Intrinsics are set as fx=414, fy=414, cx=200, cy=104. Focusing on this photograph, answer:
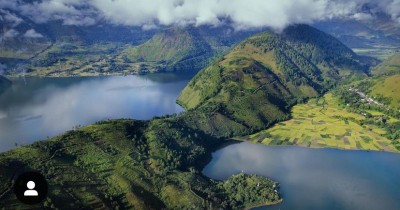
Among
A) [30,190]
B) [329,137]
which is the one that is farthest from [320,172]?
[30,190]

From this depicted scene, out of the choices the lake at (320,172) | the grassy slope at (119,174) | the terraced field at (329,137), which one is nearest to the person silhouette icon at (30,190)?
the grassy slope at (119,174)

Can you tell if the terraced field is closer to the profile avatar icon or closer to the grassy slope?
the grassy slope

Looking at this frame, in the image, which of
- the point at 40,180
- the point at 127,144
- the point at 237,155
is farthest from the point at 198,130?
the point at 40,180

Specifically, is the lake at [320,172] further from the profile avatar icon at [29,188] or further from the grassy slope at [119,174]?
the profile avatar icon at [29,188]

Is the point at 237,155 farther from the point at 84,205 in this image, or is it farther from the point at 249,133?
the point at 84,205

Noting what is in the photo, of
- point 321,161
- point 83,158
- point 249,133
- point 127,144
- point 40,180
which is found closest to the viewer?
point 40,180

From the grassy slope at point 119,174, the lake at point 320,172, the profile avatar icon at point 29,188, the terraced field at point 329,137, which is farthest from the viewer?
the terraced field at point 329,137

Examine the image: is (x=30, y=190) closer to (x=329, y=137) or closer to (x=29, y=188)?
(x=29, y=188)
